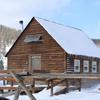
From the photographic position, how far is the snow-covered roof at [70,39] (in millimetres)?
36403

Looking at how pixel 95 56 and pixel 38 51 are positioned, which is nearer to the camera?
pixel 38 51

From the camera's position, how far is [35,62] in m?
37.1

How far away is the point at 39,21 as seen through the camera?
37.3 meters

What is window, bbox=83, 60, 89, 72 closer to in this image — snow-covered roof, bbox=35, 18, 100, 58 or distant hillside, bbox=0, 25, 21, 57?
snow-covered roof, bbox=35, 18, 100, 58

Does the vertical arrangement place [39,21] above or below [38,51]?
above

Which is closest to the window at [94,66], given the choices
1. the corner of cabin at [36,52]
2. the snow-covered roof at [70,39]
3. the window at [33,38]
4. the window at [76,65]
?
the snow-covered roof at [70,39]

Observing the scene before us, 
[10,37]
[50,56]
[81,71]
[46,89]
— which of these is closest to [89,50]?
[81,71]

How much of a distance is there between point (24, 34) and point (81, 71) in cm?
651

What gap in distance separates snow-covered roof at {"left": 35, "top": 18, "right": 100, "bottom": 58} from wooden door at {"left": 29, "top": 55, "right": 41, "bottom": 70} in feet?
8.72

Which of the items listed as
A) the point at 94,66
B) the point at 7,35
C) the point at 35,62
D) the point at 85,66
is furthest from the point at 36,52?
the point at 7,35

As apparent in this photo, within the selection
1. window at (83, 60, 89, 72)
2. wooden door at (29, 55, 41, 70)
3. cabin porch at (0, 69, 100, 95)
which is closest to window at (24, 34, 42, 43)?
wooden door at (29, 55, 41, 70)

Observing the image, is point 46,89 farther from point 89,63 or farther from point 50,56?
point 89,63

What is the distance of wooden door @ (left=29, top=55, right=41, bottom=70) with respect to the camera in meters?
36.9

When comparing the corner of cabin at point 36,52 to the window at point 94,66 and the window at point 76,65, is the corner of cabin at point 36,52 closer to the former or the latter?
the window at point 76,65
